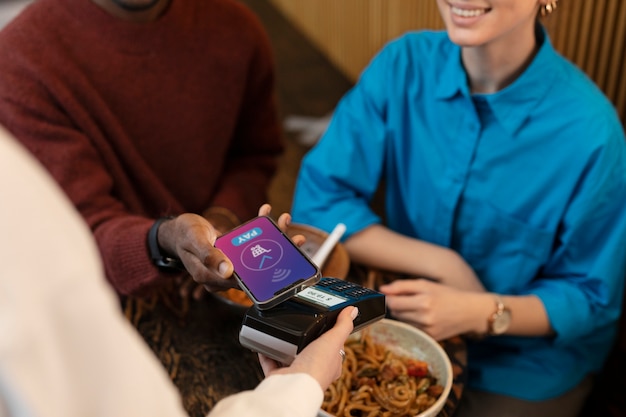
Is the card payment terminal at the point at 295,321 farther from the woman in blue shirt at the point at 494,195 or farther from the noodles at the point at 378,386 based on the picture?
the woman in blue shirt at the point at 494,195

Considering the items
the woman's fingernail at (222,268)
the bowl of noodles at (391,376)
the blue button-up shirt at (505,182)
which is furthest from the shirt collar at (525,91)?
the woman's fingernail at (222,268)

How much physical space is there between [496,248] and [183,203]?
63 cm

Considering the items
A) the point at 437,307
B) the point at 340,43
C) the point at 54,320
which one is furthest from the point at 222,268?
the point at 340,43

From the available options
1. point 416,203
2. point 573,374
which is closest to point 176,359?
point 416,203

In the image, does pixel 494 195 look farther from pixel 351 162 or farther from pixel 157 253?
pixel 157 253

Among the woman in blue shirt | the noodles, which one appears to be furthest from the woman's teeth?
the noodles

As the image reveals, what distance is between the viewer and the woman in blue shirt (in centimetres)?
110

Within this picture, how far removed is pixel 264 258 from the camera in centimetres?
76

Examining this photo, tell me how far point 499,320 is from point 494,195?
0.75ft

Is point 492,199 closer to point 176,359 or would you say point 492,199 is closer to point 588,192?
point 588,192

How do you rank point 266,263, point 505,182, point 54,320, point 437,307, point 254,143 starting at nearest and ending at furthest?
point 54,320 < point 266,263 < point 437,307 < point 505,182 < point 254,143

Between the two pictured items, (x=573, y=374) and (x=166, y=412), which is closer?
(x=166, y=412)

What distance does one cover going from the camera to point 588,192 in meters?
1.10

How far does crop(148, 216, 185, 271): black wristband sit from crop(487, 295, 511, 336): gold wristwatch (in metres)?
0.51
